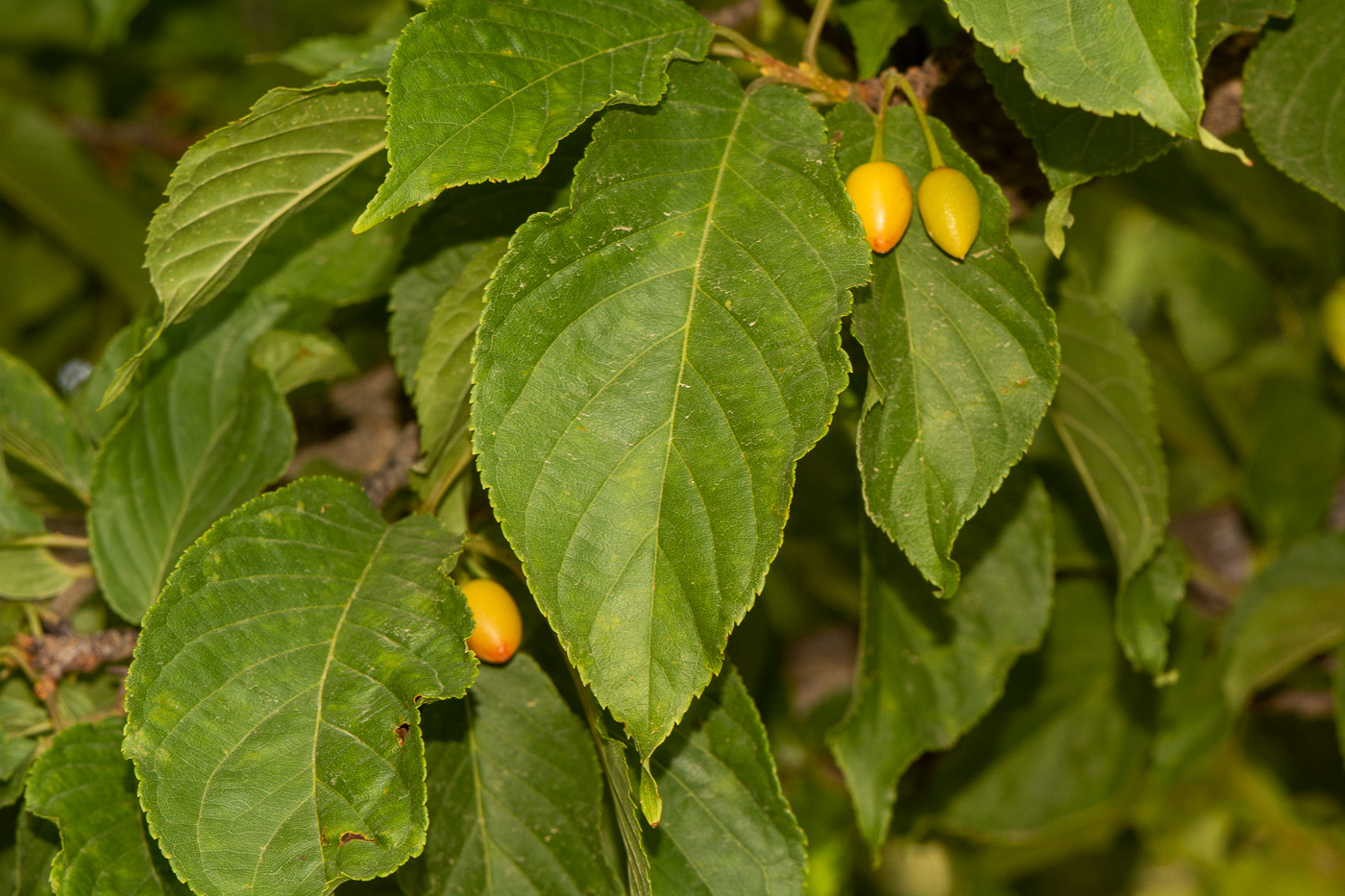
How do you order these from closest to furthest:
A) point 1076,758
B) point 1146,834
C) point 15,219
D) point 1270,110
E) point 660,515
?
point 660,515 < point 1270,110 < point 1076,758 < point 1146,834 < point 15,219

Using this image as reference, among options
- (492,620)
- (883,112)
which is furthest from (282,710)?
(883,112)

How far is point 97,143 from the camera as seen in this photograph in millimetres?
3430

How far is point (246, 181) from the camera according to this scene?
1294mm

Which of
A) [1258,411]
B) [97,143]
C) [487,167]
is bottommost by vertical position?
[1258,411]

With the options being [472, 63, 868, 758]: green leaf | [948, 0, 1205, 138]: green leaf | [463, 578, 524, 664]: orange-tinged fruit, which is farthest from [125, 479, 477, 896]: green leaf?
[948, 0, 1205, 138]: green leaf

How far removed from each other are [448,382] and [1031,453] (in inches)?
49.1

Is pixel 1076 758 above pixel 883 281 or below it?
below

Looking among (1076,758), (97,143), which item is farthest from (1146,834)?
(97,143)

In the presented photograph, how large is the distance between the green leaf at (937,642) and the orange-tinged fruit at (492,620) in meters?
0.58

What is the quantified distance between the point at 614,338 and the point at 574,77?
30 cm

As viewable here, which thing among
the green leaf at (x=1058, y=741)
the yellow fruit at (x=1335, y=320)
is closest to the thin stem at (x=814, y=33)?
the green leaf at (x=1058, y=741)

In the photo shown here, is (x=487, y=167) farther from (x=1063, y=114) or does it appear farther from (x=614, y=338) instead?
(x=1063, y=114)

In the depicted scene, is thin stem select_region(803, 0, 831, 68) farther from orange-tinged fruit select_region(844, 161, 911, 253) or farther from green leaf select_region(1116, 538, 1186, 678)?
green leaf select_region(1116, 538, 1186, 678)

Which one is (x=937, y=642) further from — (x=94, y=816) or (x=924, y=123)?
(x=94, y=816)
